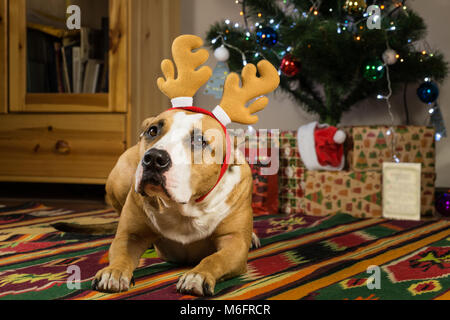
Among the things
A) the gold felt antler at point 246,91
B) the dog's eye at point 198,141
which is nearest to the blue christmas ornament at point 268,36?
the gold felt antler at point 246,91

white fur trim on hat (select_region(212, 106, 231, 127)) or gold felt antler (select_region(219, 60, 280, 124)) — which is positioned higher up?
gold felt antler (select_region(219, 60, 280, 124))

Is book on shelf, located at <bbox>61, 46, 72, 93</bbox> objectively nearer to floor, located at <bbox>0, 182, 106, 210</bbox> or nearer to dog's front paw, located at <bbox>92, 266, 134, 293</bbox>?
floor, located at <bbox>0, 182, 106, 210</bbox>

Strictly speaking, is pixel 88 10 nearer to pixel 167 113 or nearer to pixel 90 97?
pixel 90 97

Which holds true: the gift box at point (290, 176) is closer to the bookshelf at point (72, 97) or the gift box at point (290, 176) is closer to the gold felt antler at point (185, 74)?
the bookshelf at point (72, 97)

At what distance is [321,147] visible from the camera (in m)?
1.86

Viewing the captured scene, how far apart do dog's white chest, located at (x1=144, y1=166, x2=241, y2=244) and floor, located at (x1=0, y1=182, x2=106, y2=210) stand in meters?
1.12

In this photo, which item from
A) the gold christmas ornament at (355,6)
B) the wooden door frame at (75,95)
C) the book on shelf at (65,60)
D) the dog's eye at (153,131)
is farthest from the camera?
the book on shelf at (65,60)

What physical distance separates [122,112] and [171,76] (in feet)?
3.26

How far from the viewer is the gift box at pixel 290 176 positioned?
6.36 ft

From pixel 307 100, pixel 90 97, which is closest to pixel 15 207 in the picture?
pixel 90 97

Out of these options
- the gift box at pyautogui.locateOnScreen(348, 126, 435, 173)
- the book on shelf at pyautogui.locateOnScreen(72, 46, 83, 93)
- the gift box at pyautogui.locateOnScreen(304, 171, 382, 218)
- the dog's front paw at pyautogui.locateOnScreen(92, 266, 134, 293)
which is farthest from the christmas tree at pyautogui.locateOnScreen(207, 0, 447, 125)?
the dog's front paw at pyautogui.locateOnScreen(92, 266, 134, 293)

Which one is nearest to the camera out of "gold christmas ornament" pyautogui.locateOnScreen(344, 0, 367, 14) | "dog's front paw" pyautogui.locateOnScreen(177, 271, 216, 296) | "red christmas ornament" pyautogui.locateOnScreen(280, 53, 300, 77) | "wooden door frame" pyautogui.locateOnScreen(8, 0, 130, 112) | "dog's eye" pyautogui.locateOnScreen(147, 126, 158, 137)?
"dog's front paw" pyautogui.locateOnScreen(177, 271, 216, 296)

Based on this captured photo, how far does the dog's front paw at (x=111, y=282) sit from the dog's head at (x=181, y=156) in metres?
0.16

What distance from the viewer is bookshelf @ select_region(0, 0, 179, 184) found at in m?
2.02
